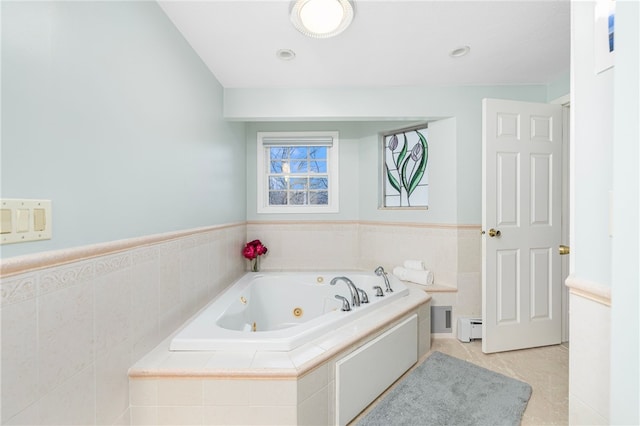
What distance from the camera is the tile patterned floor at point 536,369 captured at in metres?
1.44

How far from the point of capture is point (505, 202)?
6.61 feet

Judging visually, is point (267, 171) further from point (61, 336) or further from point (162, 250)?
point (61, 336)

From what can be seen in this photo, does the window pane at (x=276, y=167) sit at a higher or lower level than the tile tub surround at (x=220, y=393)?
higher

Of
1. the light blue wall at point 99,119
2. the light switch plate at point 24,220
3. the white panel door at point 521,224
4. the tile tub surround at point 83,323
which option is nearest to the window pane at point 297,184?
the light blue wall at point 99,119

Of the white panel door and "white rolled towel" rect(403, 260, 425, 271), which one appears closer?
the white panel door

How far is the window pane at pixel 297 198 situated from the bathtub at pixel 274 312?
2.89 ft

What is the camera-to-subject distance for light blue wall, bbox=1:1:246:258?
72 centimetres

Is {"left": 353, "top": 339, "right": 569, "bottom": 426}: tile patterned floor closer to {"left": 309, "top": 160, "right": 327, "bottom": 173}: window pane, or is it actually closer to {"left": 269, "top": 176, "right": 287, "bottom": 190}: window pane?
{"left": 309, "top": 160, "right": 327, "bottom": 173}: window pane

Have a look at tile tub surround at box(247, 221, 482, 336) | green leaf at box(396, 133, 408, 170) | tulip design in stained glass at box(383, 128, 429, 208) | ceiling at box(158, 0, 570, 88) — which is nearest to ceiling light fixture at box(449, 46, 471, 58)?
ceiling at box(158, 0, 570, 88)

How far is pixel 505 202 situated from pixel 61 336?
8.76 feet

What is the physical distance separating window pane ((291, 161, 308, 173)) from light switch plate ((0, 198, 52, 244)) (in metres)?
2.34

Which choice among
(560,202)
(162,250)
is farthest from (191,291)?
(560,202)

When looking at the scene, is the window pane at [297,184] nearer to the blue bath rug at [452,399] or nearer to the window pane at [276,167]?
the window pane at [276,167]

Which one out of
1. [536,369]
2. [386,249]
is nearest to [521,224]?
[536,369]
